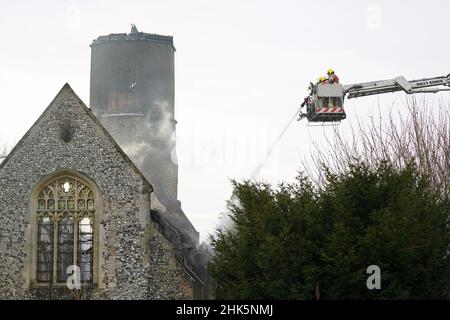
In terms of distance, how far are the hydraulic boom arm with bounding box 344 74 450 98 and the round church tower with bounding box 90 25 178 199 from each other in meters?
29.2

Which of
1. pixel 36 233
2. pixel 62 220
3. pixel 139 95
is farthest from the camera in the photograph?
pixel 139 95

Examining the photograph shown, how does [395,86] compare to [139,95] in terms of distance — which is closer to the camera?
[395,86]

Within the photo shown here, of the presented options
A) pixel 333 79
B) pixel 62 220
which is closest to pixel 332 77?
pixel 333 79

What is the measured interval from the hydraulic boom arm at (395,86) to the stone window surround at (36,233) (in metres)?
10.00

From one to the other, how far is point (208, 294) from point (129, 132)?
29410 mm

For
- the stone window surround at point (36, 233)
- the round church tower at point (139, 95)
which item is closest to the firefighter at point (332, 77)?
the stone window surround at point (36, 233)

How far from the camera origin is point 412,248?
2462 centimetres

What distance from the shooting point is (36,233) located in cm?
3222

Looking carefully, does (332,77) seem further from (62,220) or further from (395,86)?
(62,220)

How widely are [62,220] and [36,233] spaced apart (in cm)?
99

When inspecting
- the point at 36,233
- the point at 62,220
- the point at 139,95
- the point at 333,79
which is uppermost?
the point at 139,95
